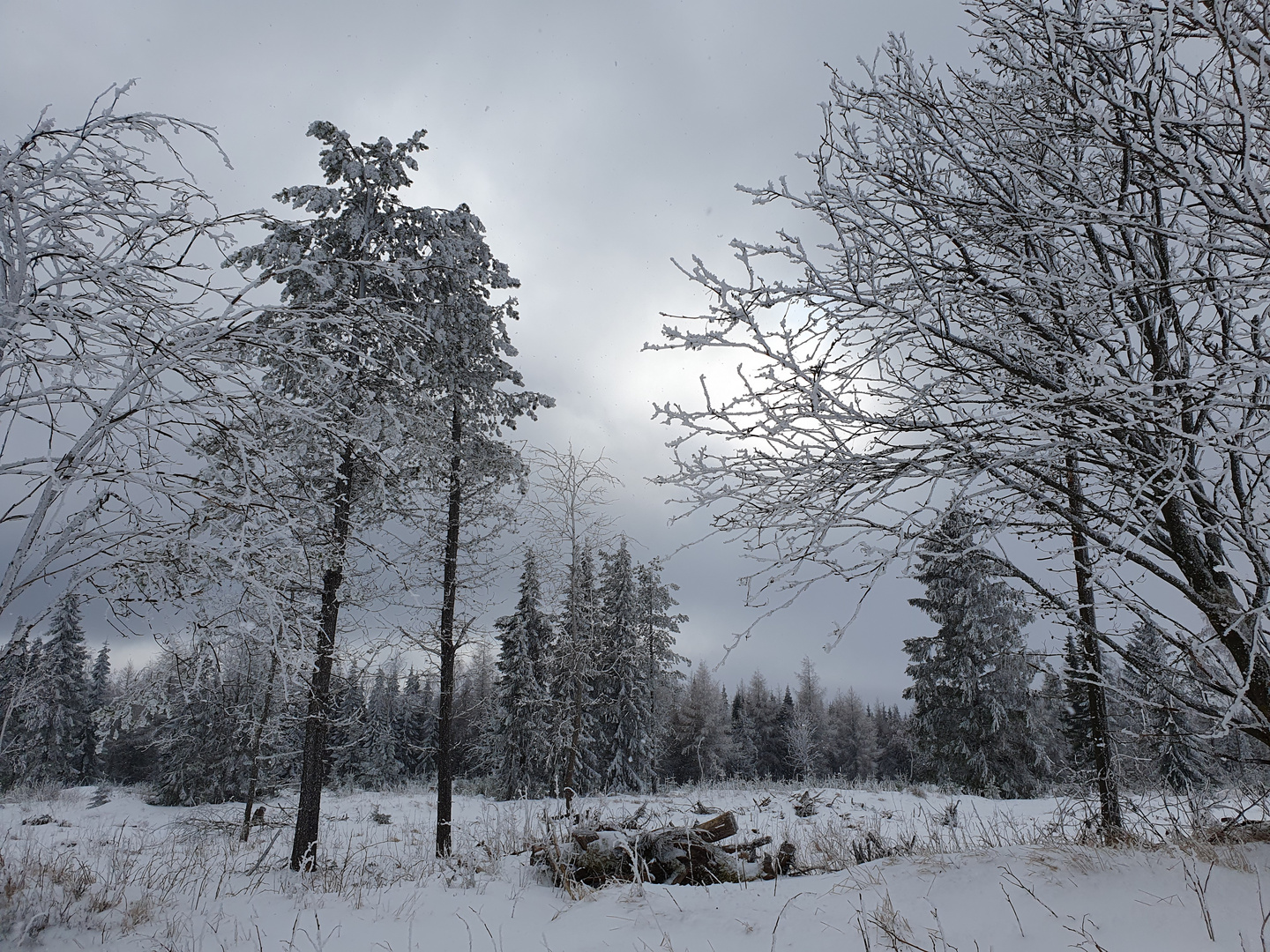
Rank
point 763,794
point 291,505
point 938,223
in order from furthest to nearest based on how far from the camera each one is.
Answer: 1. point 763,794
2. point 291,505
3. point 938,223

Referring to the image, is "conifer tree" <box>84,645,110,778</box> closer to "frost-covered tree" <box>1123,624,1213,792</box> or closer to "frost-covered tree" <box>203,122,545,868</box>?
"frost-covered tree" <box>203,122,545,868</box>

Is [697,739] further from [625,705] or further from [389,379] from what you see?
[389,379]

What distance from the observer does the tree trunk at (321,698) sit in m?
8.77

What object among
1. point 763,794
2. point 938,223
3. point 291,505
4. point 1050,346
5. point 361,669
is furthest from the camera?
point 763,794

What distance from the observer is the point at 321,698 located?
9.09m

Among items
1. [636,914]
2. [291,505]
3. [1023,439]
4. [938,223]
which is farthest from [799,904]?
[291,505]

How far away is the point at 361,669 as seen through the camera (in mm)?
10867

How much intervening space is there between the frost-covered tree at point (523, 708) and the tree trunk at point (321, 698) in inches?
711

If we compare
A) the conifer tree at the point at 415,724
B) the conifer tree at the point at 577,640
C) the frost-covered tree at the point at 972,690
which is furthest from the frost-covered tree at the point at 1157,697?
the conifer tree at the point at 415,724

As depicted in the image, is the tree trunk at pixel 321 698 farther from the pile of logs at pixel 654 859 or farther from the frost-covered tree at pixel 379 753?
the frost-covered tree at pixel 379 753

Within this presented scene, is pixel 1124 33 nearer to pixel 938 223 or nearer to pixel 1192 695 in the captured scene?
pixel 938 223

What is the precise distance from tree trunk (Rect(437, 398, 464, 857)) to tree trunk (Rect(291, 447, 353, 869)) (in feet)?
7.17

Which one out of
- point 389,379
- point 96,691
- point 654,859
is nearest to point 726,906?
point 654,859

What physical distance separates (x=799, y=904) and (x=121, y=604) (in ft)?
17.4
